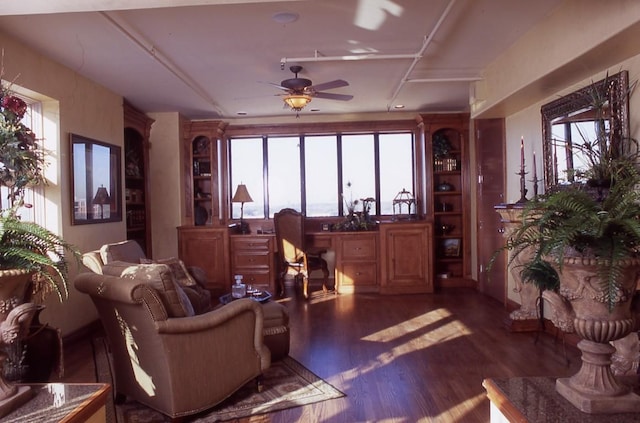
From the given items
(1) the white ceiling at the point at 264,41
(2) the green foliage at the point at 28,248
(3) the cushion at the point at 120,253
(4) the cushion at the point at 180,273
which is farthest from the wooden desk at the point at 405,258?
(2) the green foliage at the point at 28,248

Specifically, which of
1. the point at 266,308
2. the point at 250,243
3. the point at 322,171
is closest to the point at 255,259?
the point at 250,243

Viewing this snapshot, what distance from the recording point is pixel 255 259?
6.36 meters

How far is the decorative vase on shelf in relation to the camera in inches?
51.5

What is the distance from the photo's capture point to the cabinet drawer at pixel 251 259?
250 inches

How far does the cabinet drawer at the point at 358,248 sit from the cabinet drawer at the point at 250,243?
1.12 m

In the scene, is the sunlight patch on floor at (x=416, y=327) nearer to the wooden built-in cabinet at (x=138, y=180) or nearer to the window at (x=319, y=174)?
the window at (x=319, y=174)

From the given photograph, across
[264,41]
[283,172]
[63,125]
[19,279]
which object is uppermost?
[264,41]

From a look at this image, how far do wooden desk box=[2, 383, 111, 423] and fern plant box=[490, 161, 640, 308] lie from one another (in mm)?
1437

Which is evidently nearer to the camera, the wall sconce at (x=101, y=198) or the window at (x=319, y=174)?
the wall sconce at (x=101, y=198)

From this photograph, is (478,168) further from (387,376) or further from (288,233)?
(387,376)

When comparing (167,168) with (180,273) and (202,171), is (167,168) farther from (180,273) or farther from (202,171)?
(180,273)

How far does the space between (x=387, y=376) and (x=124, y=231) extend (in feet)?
12.4

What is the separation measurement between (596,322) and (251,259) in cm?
549

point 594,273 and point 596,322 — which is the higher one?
point 594,273
